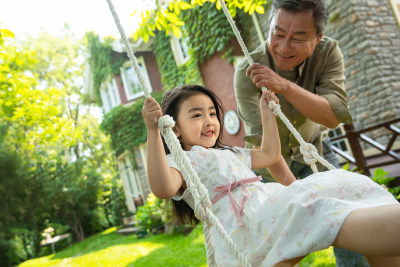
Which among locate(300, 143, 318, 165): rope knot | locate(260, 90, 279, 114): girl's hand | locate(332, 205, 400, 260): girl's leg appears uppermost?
locate(260, 90, 279, 114): girl's hand

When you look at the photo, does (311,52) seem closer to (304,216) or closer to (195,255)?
(304,216)

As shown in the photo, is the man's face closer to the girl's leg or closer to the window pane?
the girl's leg

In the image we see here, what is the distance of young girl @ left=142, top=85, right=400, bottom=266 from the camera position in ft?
2.71

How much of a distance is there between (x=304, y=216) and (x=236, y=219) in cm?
28

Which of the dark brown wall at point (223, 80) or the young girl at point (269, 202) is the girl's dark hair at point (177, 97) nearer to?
the young girl at point (269, 202)

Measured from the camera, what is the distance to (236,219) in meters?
1.14

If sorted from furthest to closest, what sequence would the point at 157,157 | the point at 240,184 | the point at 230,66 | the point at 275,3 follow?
the point at 230,66 → the point at 275,3 → the point at 240,184 → the point at 157,157

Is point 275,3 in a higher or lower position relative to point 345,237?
higher

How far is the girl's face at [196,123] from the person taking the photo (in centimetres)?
145

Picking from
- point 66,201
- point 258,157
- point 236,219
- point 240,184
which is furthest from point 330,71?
point 66,201

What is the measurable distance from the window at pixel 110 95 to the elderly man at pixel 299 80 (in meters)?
10.4

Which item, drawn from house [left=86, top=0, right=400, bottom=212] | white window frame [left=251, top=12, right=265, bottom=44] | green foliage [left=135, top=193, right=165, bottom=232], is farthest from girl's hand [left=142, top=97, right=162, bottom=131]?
green foliage [left=135, top=193, right=165, bottom=232]

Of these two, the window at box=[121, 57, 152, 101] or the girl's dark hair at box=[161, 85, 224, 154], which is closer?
the girl's dark hair at box=[161, 85, 224, 154]

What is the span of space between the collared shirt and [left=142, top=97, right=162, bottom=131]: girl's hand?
751 millimetres
